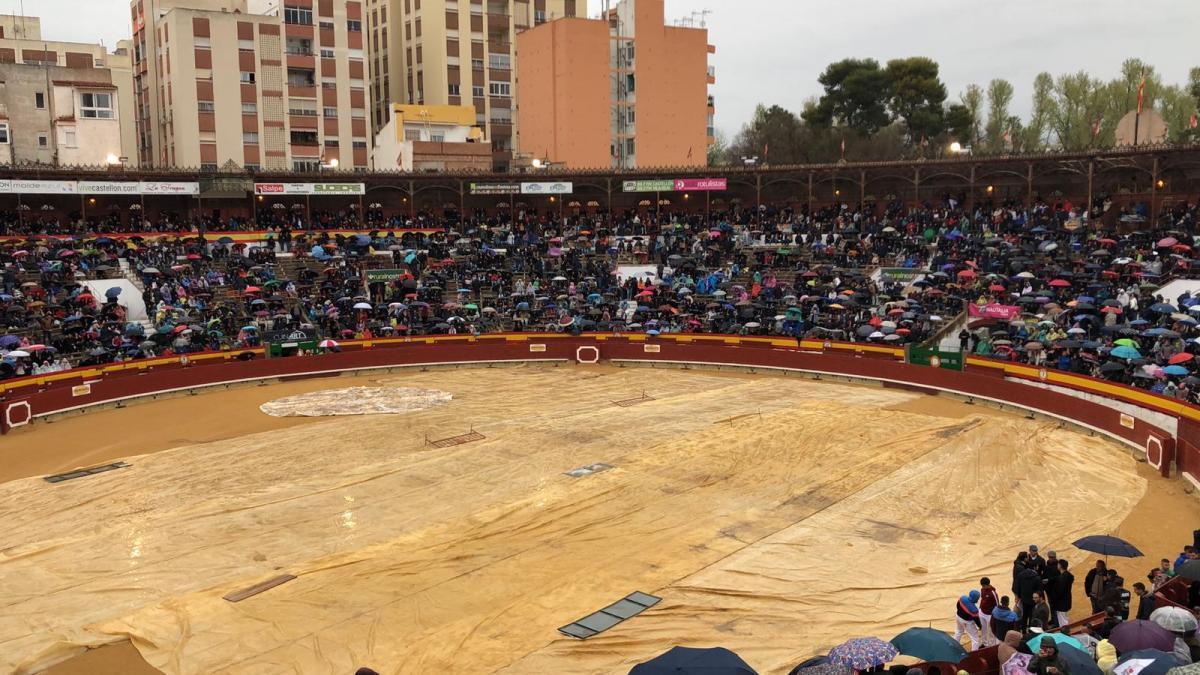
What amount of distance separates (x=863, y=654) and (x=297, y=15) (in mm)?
81494

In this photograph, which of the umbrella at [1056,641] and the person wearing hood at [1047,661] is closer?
the person wearing hood at [1047,661]

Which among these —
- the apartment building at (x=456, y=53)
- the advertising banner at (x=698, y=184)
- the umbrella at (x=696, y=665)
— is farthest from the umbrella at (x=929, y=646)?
the apartment building at (x=456, y=53)

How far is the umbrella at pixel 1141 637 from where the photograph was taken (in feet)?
39.6

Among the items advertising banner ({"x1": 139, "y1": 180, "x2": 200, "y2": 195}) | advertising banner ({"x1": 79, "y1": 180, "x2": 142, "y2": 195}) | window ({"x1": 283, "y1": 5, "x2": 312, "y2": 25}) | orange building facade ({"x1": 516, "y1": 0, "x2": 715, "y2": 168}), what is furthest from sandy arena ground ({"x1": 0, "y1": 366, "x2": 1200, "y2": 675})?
window ({"x1": 283, "y1": 5, "x2": 312, "y2": 25})

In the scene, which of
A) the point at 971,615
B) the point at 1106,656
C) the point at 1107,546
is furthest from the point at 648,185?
the point at 1106,656

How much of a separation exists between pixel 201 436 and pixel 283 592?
16.4 metres

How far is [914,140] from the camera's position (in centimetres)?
9988

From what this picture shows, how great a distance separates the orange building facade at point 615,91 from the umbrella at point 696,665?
243 feet

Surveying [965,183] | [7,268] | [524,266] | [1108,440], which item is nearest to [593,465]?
[1108,440]

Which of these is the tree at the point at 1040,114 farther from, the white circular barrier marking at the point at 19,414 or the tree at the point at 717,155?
the white circular barrier marking at the point at 19,414

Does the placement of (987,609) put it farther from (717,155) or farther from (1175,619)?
(717,155)

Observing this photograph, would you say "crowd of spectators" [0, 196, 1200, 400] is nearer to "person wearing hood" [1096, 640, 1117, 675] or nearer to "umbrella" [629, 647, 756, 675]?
"person wearing hood" [1096, 640, 1117, 675]

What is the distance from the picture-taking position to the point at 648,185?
66.3 metres

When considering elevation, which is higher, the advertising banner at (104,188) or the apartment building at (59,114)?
the apartment building at (59,114)
